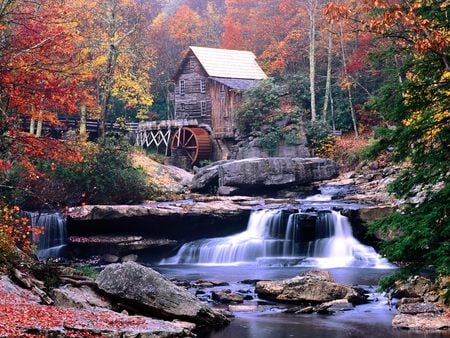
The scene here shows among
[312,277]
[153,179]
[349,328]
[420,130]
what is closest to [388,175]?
[153,179]

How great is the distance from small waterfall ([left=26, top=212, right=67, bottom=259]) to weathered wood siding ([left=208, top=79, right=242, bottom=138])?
18.7 metres

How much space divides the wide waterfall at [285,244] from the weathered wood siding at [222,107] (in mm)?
16927

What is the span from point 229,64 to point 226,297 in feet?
102

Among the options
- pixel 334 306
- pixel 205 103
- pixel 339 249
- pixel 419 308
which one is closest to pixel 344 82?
pixel 205 103

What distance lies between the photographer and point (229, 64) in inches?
1726

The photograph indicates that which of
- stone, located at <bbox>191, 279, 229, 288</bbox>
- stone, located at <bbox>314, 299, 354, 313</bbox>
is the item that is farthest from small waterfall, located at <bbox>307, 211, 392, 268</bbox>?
stone, located at <bbox>314, 299, 354, 313</bbox>

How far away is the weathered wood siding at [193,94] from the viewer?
43625mm

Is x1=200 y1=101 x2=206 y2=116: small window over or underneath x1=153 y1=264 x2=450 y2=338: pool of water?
over

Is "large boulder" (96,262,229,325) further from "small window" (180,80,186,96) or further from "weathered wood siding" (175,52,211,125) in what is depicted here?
"small window" (180,80,186,96)

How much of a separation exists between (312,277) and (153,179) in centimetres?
1911

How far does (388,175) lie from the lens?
29.6 meters

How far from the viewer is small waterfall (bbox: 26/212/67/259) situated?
2319 cm

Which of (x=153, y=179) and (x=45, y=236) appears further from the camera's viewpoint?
(x=153, y=179)

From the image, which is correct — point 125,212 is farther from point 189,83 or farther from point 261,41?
point 261,41
